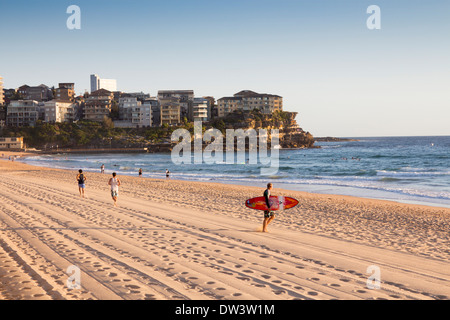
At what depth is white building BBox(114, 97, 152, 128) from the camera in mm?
135625

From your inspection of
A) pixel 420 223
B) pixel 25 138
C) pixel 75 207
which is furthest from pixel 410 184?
pixel 25 138

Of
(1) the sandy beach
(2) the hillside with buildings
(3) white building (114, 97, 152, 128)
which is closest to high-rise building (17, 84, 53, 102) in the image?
(2) the hillside with buildings

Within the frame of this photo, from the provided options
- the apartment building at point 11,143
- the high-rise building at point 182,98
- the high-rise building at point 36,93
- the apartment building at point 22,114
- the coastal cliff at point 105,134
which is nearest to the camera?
the apartment building at point 11,143

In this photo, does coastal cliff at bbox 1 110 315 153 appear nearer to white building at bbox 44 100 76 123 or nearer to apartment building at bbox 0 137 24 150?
white building at bbox 44 100 76 123

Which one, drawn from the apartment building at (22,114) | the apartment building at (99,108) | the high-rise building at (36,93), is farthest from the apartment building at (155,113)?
the high-rise building at (36,93)

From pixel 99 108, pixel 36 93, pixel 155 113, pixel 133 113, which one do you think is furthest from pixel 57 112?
pixel 155 113

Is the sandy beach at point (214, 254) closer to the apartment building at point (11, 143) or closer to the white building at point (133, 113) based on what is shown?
the apartment building at point (11, 143)

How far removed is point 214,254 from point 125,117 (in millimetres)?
137623

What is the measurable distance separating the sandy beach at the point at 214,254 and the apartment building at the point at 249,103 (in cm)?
13315

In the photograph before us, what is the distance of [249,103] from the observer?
495 feet

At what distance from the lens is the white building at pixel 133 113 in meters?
136

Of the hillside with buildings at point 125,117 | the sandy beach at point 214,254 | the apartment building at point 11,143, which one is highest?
the hillside with buildings at point 125,117

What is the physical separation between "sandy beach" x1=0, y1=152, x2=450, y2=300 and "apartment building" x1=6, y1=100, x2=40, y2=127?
430 feet
